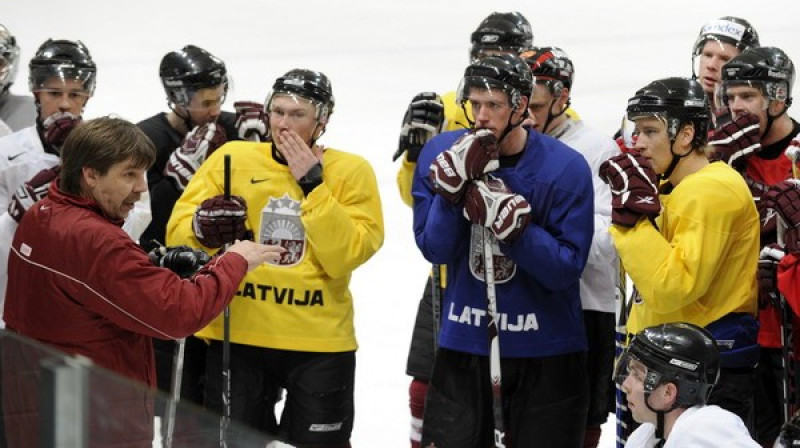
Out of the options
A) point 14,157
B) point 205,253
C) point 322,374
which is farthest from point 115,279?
point 14,157

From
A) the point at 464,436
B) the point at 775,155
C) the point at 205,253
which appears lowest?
the point at 464,436

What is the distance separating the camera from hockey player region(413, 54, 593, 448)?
12.1 ft

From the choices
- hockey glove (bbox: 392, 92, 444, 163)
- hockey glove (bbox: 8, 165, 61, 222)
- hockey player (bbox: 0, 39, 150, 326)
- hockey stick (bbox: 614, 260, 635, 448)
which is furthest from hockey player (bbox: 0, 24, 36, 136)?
hockey stick (bbox: 614, 260, 635, 448)

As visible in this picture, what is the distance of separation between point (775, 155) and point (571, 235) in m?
0.75

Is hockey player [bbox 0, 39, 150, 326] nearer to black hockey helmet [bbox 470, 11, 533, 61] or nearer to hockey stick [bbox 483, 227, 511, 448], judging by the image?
hockey stick [bbox 483, 227, 511, 448]

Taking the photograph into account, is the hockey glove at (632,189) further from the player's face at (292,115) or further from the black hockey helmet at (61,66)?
the black hockey helmet at (61,66)

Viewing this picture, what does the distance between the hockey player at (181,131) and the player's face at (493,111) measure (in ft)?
3.25

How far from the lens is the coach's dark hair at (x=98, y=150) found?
10.6 feet

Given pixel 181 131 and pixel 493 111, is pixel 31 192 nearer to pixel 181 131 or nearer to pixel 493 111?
pixel 181 131

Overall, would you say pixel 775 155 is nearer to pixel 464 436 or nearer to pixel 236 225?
pixel 464 436

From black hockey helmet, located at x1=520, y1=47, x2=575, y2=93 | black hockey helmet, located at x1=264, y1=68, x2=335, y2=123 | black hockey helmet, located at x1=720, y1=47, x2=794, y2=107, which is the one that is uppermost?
black hockey helmet, located at x1=720, y1=47, x2=794, y2=107

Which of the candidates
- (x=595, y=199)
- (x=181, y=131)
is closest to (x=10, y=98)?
(x=181, y=131)

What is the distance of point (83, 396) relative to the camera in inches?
84.8

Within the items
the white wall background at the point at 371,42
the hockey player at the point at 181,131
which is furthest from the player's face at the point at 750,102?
the white wall background at the point at 371,42
